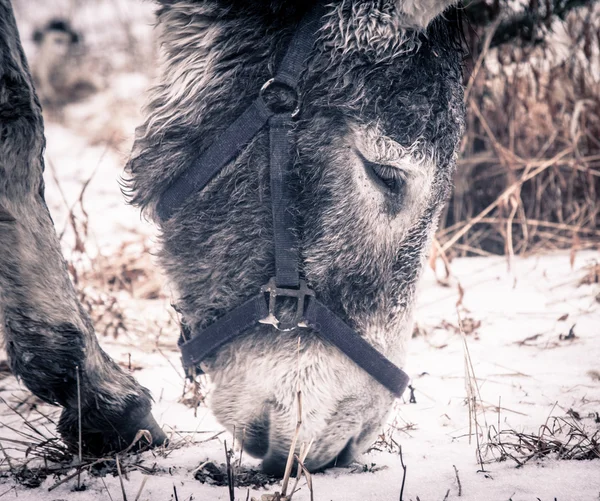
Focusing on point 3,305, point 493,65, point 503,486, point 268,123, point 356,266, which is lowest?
point 503,486

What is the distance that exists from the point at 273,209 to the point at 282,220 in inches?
1.8

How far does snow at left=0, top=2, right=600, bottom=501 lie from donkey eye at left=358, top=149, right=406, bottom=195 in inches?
27.8

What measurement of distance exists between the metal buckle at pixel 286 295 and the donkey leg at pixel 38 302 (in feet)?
2.17

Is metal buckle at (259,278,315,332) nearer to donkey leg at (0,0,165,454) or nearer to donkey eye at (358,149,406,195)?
donkey eye at (358,149,406,195)

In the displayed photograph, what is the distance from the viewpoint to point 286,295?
1578 millimetres

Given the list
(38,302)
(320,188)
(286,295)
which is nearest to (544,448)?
(286,295)

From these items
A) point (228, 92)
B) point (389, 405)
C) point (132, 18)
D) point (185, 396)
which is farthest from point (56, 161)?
point (389, 405)

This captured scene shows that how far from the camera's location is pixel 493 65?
4.99 m

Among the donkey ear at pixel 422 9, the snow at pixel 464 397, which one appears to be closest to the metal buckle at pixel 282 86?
the donkey ear at pixel 422 9

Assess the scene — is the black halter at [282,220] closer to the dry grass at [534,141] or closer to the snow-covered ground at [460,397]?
the snow-covered ground at [460,397]

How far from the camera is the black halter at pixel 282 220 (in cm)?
155

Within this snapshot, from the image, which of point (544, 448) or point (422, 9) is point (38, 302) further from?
point (544, 448)

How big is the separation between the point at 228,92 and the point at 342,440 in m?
1.17

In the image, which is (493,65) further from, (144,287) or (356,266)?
(356,266)
